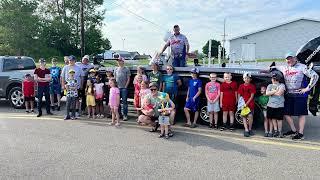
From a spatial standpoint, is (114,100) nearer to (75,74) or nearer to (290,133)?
(75,74)

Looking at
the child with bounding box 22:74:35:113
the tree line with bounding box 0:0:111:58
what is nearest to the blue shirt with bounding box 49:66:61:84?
the child with bounding box 22:74:35:113

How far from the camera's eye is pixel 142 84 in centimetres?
879

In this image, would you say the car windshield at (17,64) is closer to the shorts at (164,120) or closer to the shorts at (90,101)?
the shorts at (90,101)

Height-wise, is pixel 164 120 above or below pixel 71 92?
below

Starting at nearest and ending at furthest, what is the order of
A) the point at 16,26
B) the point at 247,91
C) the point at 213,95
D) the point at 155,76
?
the point at 247,91 < the point at 213,95 < the point at 155,76 < the point at 16,26

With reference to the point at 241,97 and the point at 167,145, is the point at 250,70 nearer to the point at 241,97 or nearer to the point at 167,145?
the point at 241,97

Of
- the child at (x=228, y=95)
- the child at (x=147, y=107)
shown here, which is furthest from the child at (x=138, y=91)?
the child at (x=228, y=95)

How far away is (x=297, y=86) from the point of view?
7.74m

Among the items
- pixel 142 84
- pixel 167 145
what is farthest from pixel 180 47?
pixel 167 145

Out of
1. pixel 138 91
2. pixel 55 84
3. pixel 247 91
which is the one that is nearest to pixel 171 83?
pixel 138 91

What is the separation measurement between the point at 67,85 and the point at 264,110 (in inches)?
189

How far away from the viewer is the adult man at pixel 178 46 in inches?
394

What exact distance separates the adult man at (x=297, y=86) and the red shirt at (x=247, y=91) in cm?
67

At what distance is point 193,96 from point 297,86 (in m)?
2.20
